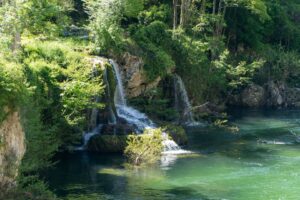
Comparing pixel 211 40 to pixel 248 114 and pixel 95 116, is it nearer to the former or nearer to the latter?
pixel 248 114

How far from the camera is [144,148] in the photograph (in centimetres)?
2781

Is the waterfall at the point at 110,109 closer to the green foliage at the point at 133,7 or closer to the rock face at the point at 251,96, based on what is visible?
the green foliage at the point at 133,7

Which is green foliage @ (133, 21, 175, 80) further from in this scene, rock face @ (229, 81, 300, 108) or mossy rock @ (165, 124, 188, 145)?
rock face @ (229, 81, 300, 108)

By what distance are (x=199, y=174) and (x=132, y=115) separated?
8904mm

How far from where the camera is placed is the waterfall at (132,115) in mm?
31039

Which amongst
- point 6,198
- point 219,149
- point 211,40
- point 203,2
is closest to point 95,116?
point 219,149

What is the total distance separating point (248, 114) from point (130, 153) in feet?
70.0

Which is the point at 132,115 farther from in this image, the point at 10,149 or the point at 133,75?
the point at 10,149

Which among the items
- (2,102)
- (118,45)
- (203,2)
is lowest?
(2,102)

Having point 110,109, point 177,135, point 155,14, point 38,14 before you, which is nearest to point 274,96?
point 155,14

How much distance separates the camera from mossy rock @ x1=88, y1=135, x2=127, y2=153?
30359mm

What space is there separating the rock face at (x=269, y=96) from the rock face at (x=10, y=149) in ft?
114

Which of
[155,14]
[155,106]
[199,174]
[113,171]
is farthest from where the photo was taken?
[155,14]

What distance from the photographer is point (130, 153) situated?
1112 inches
